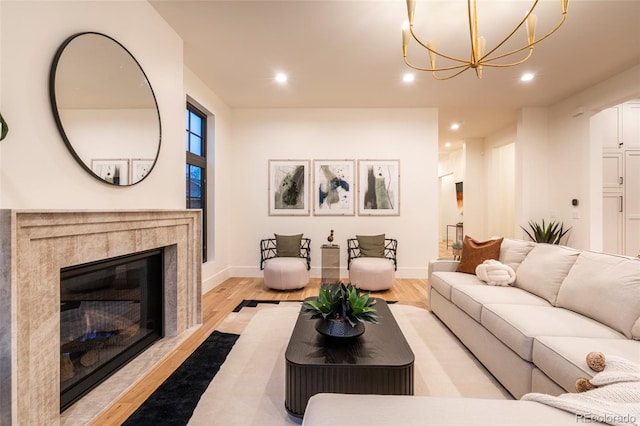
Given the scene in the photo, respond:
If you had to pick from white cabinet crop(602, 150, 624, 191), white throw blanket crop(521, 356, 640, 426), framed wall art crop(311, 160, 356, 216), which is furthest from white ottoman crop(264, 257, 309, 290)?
white cabinet crop(602, 150, 624, 191)

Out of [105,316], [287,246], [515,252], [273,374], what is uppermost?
[515,252]

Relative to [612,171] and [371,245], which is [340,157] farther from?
[612,171]

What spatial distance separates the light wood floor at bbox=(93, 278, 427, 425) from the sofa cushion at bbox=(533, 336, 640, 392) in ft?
6.51

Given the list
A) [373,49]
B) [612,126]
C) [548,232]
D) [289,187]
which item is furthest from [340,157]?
[612,126]

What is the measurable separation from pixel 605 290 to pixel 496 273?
92 cm

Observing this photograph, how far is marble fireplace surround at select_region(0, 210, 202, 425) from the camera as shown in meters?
1.27

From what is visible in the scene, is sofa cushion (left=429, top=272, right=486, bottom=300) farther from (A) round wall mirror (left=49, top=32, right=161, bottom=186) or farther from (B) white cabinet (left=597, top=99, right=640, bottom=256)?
(B) white cabinet (left=597, top=99, right=640, bottom=256)

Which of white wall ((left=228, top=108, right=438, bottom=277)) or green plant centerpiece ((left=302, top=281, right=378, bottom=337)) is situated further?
white wall ((left=228, top=108, right=438, bottom=277))

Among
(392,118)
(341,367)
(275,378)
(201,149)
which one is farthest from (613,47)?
(201,149)

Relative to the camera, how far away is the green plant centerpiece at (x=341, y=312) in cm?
179

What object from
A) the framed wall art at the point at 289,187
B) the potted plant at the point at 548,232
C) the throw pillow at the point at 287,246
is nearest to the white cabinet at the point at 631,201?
the potted plant at the point at 548,232

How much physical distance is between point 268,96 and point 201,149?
1.29 metres

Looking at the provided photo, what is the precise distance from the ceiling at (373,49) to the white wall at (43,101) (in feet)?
1.84

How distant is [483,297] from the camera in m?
2.35
